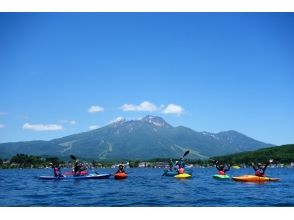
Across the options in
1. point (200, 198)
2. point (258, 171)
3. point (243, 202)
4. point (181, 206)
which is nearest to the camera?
point (181, 206)

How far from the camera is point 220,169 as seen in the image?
4781 cm
